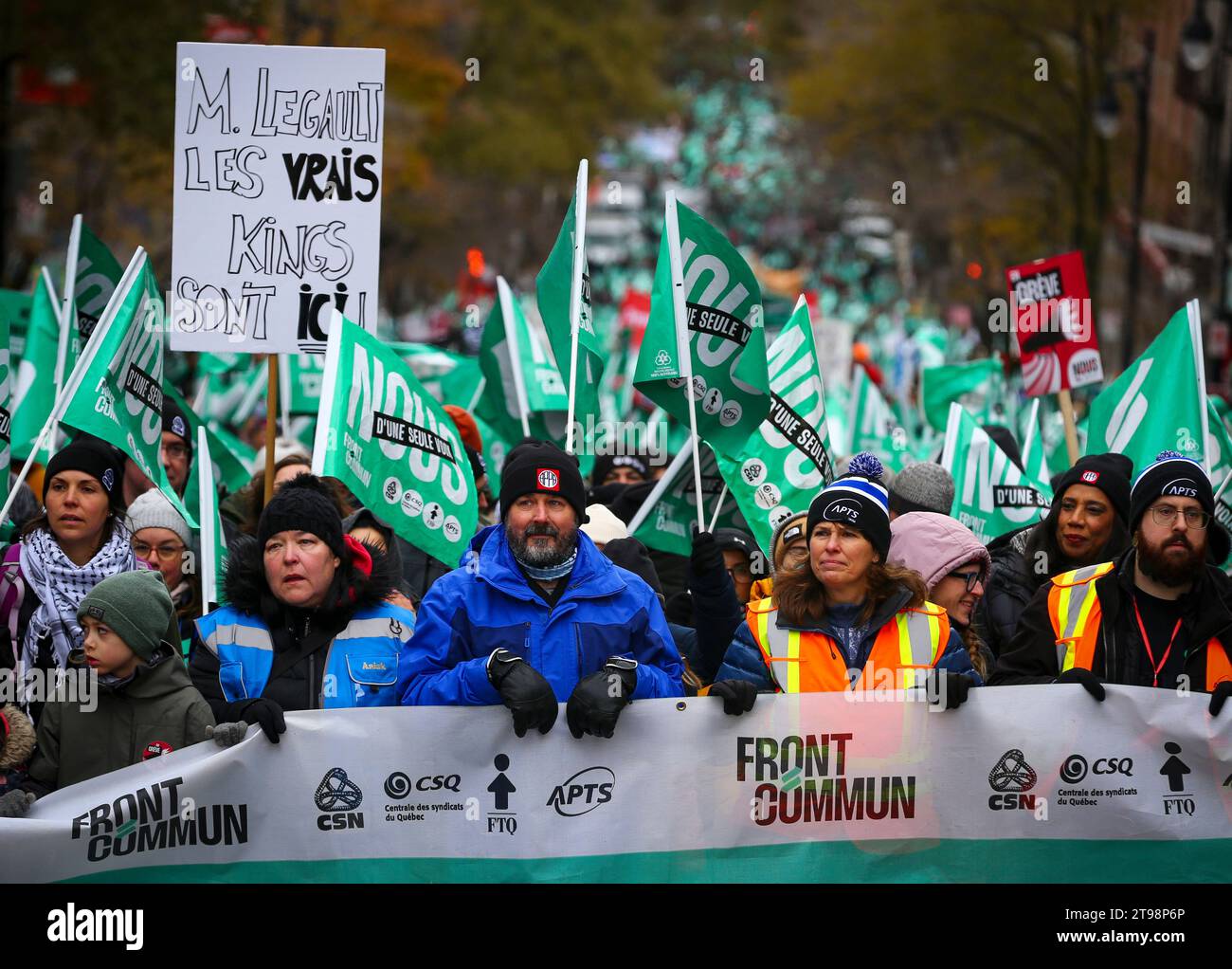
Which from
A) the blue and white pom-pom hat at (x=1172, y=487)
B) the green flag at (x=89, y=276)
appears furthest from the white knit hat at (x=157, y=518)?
the blue and white pom-pom hat at (x=1172, y=487)

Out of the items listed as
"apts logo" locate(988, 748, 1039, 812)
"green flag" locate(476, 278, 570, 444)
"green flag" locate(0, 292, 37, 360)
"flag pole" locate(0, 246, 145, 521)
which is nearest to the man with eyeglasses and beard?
"apts logo" locate(988, 748, 1039, 812)

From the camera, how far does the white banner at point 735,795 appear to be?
5492mm

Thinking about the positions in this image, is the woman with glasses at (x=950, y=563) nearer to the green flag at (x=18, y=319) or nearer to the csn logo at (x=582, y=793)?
the csn logo at (x=582, y=793)

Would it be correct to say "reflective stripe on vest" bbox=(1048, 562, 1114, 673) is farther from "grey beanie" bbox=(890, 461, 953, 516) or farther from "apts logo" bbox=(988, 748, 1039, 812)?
"grey beanie" bbox=(890, 461, 953, 516)

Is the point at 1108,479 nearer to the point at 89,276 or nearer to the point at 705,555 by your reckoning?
the point at 705,555

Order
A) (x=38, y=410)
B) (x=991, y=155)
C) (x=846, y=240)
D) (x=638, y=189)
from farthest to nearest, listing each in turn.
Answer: (x=638, y=189) < (x=846, y=240) < (x=991, y=155) < (x=38, y=410)

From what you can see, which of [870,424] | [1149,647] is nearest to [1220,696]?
[1149,647]

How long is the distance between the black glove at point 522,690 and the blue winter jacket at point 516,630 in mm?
191

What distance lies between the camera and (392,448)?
7.05 meters

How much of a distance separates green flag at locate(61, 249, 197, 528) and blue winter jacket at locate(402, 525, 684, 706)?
4.92 ft
